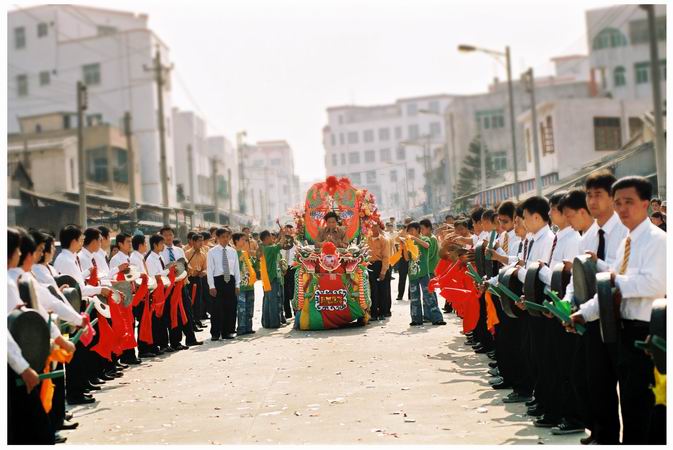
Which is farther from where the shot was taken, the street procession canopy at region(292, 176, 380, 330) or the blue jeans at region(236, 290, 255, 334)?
the street procession canopy at region(292, 176, 380, 330)

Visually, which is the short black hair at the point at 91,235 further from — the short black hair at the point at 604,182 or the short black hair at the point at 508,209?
the short black hair at the point at 604,182

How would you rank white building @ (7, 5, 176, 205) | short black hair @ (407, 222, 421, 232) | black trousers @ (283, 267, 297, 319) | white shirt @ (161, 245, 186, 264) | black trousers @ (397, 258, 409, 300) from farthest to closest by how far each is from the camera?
white building @ (7, 5, 176, 205) < black trousers @ (397, 258, 409, 300) < black trousers @ (283, 267, 297, 319) < short black hair @ (407, 222, 421, 232) < white shirt @ (161, 245, 186, 264)

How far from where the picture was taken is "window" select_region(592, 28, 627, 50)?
5350cm

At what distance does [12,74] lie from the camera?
5534cm

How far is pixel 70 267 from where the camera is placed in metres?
9.38

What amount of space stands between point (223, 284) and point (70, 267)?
575cm

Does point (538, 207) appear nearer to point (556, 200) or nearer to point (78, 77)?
point (556, 200)

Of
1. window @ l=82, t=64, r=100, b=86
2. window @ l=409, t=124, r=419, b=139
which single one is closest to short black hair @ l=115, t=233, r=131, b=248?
window @ l=82, t=64, r=100, b=86

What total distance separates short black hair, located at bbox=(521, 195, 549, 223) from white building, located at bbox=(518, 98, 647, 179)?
31762 mm

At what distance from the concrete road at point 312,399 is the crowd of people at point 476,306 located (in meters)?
0.35

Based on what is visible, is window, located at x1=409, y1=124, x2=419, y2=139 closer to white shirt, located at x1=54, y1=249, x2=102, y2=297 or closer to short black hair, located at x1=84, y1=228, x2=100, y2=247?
short black hair, located at x1=84, y1=228, x2=100, y2=247

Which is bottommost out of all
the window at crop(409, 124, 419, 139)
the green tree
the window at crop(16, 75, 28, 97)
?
the green tree

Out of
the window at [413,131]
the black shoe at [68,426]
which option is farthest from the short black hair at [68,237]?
the window at [413,131]

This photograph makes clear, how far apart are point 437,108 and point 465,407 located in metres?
98.8
